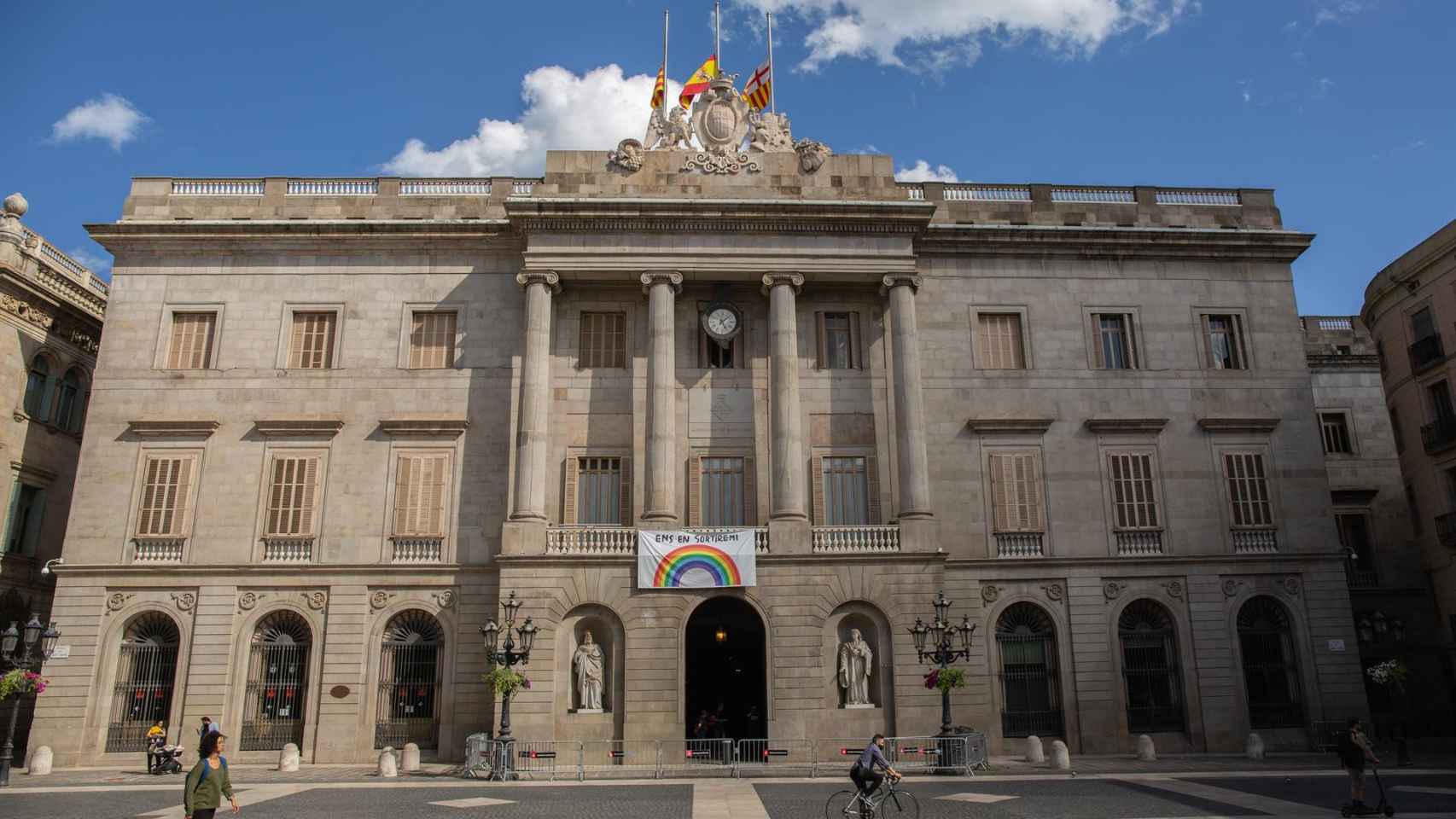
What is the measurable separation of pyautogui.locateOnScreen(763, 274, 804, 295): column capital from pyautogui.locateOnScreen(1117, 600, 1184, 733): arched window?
14256 millimetres

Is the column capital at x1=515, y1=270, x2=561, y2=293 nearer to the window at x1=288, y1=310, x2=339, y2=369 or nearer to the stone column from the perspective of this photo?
the stone column

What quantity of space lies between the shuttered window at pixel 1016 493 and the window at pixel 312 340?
21.4m

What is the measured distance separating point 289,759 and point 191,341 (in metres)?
13.8

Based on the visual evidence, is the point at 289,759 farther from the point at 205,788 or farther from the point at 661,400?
the point at 205,788

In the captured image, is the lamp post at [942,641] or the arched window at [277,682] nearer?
the lamp post at [942,641]

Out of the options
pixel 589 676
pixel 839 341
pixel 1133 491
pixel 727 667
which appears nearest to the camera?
pixel 589 676

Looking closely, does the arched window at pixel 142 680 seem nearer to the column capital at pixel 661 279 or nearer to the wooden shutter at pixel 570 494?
the wooden shutter at pixel 570 494

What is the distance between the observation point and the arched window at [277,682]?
93.8 feet

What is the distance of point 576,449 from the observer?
1204 inches

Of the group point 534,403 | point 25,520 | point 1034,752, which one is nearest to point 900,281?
point 534,403

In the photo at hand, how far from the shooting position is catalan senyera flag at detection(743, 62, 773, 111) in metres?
33.0

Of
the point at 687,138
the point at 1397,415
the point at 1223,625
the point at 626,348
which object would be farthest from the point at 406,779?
the point at 1397,415

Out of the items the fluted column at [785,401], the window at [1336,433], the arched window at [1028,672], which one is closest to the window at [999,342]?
the fluted column at [785,401]

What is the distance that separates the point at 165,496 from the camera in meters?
30.0
